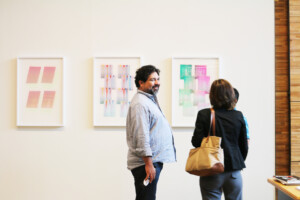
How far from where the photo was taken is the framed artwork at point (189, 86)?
9.81 ft

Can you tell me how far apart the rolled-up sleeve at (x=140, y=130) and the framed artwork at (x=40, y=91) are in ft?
4.09

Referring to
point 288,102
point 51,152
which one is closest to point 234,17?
point 288,102

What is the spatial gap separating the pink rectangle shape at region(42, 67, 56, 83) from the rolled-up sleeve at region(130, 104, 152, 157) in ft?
4.45

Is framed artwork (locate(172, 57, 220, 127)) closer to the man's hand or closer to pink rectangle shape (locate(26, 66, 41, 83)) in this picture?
the man's hand

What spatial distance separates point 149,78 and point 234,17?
140 cm

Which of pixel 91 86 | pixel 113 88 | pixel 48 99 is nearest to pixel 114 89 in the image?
pixel 113 88

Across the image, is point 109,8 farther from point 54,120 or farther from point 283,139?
point 283,139

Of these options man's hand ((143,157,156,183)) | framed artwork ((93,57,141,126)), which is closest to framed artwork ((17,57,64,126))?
framed artwork ((93,57,141,126))

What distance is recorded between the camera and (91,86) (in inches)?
120

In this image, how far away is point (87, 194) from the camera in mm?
3021

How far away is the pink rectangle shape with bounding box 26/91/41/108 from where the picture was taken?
10.0ft

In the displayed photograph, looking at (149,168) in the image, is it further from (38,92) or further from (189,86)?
(38,92)

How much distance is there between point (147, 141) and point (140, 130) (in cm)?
8

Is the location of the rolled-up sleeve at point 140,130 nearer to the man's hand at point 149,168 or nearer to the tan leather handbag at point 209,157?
the man's hand at point 149,168
